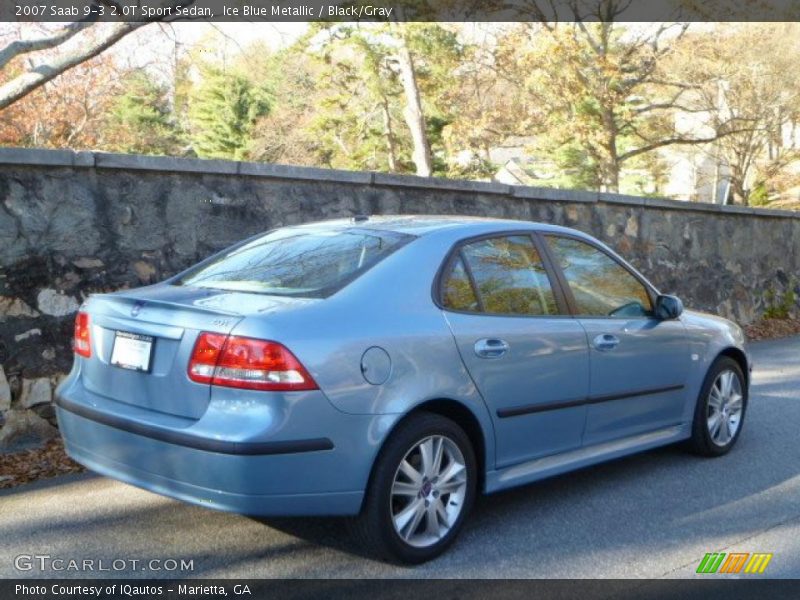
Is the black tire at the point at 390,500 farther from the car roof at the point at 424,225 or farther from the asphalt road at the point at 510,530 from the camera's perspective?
the car roof at the point at 424,225

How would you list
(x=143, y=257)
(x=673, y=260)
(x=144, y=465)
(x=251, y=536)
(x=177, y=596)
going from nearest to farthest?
(x=177, y=596) → (x=144, y=465) → (x=251, y=536) → (x=143, y=257) → (x=673, y=260)

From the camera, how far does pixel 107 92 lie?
2494cm

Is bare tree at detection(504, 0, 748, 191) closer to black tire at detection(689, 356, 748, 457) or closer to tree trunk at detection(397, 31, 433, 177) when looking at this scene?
tree trunk at detection(397, 31, 433, 177)

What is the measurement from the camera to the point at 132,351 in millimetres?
4488

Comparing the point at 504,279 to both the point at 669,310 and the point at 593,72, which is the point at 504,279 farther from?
the point at 593,72

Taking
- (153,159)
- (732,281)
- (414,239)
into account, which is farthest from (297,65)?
(414,239)

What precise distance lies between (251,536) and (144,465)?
2.51 feet

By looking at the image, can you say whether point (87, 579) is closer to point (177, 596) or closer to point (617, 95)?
point (177, 596)

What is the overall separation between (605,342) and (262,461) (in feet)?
7.72

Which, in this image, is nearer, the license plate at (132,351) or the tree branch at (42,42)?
the license plate at (132,351)

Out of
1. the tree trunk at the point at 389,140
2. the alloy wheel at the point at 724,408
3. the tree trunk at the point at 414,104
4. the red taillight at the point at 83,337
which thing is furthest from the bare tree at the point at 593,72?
the red taillight at the point at 83,337

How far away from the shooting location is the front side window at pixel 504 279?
16.5 ft

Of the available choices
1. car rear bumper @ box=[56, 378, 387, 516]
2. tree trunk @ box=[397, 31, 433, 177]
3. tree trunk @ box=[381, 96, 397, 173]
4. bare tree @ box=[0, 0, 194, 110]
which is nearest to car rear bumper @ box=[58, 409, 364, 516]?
car rear bumper @ box=[56, 378, 387, 516]

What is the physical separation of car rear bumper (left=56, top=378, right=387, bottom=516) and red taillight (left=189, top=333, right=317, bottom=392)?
0.08 metres
